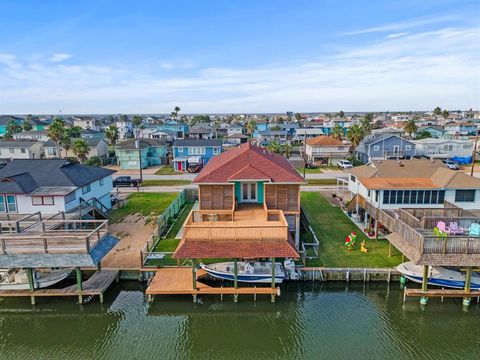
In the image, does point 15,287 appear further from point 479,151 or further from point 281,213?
point 479,151

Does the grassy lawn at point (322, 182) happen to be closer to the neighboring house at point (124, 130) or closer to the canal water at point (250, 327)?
the canal water at point (250, 327)

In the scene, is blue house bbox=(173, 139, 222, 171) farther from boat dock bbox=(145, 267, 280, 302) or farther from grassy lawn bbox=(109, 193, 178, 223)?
boat dock bbox=(145, 267, 280, 302)

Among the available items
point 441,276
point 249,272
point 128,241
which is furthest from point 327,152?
point 249,272

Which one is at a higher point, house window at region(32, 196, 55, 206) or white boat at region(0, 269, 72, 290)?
house window at region(32, 196, 55, 206)

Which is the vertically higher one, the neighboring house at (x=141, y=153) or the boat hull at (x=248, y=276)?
the neighboring house at (x=141, y=153)

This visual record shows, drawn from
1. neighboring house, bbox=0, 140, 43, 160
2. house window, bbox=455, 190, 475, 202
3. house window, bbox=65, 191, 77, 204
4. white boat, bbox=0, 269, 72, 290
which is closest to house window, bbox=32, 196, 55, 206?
house window, bbox=65, 191, 77, 204

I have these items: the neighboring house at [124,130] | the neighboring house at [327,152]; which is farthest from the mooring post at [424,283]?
the neighboring house at [124,130]
